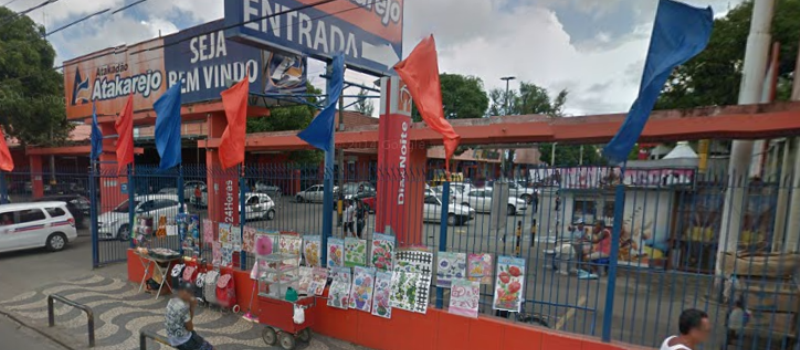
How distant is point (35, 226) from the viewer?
32.3ft

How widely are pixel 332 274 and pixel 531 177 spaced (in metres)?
2.96

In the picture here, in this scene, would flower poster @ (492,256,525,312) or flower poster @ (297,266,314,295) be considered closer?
flower poster @ (492,256,525,312)

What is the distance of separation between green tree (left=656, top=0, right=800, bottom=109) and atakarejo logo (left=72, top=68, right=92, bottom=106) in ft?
69.7

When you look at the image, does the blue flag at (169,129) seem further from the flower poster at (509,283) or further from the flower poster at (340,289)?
the flower poster at (509,283)

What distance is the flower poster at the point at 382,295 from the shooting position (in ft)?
15.2

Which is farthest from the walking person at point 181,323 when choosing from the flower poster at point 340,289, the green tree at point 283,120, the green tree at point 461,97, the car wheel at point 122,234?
the green tree at point 461,97

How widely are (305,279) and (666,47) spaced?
4.86m

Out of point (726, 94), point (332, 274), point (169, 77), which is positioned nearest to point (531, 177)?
point (332, 274)

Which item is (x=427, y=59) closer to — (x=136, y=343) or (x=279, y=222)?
(x=279, y=222)

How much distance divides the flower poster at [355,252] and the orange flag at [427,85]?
1650 millimetres

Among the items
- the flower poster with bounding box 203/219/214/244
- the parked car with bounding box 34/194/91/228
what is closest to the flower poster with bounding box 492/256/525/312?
the flower poster with bounding box 203/219/214/244

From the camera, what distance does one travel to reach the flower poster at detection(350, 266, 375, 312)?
476 centimetres

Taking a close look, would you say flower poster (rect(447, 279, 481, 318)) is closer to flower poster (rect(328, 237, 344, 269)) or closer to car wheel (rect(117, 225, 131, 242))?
flower poster (rect(328, 237, 344, 269))

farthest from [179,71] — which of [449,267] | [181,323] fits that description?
[449,267]
